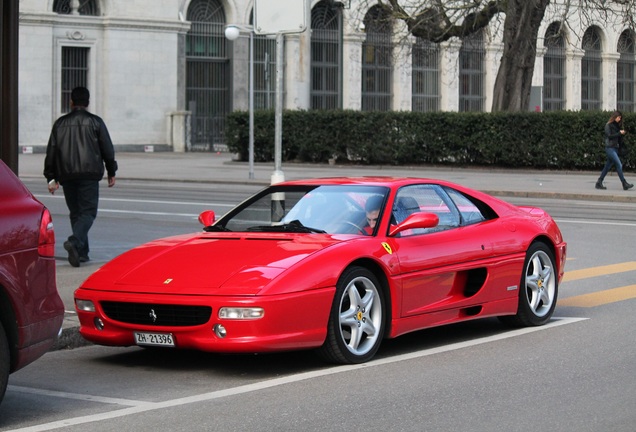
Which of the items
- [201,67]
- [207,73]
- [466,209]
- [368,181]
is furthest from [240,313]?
[207,73]

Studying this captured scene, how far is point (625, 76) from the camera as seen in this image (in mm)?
67375

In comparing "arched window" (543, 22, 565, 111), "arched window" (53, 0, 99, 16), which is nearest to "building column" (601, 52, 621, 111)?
"arched window" (543, 22, 565, 111)

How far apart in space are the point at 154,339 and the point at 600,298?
5125 mm

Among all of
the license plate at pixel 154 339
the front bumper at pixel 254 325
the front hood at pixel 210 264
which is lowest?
the license plate at pixel 154 339

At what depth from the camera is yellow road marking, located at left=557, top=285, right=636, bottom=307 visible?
36.8ft

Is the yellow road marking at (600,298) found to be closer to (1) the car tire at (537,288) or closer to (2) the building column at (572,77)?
(1) the car tire at (537,288)

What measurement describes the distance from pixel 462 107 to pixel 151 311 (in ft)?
169

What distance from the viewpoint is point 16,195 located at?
A: 688 cm

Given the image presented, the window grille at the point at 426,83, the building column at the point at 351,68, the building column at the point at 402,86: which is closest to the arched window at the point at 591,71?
the window grille at the point at 426,83

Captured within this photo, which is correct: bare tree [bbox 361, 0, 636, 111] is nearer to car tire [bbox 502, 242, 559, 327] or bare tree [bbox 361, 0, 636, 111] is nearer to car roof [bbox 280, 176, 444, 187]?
car tire [bbox 502, 242, 559, 327]

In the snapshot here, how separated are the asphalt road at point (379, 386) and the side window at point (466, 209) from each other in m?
0.90

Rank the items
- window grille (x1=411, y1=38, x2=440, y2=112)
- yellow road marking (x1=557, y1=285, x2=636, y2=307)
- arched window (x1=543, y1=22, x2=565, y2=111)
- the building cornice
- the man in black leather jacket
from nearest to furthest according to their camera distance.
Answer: yellow road marking (x1=557, y1=285, x2=636, y2=307)
the man in black leather jacket
the building cornice
window grille (x1=411, y1=38, x2=440, y2=112)
arched window (x1=543, y1=22, x2=565, y2=111)

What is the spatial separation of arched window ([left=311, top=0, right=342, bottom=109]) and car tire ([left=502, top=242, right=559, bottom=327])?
43.3 m

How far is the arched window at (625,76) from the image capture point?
66.1 m
